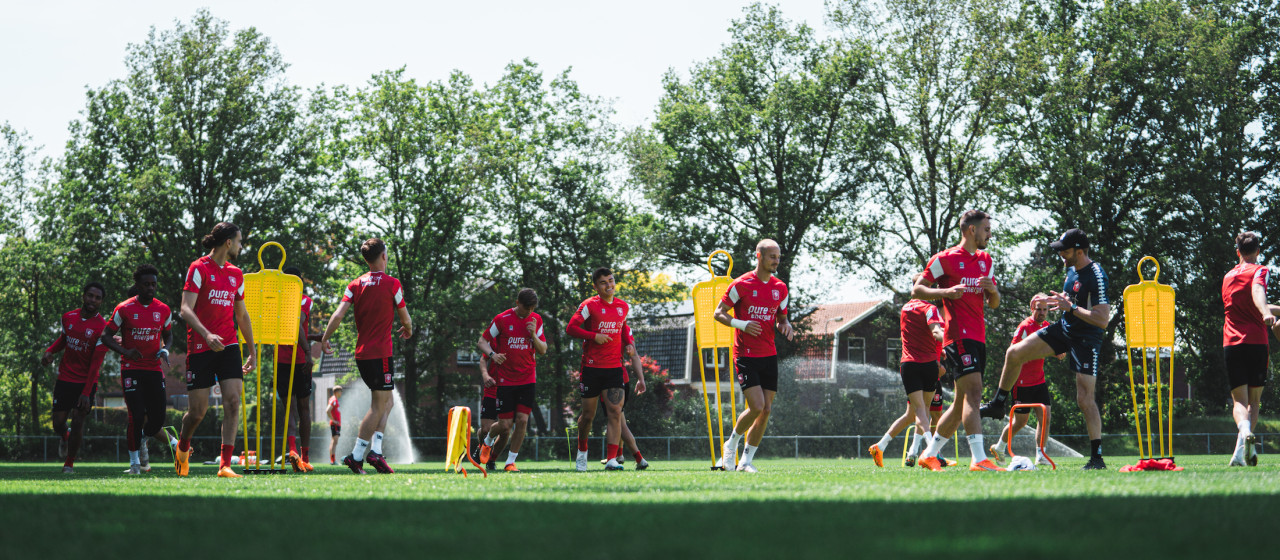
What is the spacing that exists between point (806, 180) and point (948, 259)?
30.0 meters

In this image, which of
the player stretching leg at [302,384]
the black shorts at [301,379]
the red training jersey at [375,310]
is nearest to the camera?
the red training jersey at [375,310]

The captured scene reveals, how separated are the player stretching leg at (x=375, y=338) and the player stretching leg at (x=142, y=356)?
2.40 meters

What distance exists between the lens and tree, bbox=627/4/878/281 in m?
37.7

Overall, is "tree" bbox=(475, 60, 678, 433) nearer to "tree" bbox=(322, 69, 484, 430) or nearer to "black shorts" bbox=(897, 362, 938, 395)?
"tree" bbox=(322, 69, 484, 430)

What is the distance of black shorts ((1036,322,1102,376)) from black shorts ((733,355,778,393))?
235 centimetres

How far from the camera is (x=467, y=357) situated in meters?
41.5

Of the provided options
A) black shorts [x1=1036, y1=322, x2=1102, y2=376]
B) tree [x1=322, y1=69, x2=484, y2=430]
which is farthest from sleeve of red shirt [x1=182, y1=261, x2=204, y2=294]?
tree [x1=322, y1=69, x2=484, y2=430]

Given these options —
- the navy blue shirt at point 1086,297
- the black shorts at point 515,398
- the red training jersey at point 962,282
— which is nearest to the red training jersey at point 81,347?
the black shorts at point 515,398

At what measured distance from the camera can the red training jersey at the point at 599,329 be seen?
12195 mm

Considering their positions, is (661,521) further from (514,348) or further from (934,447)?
(514,348)

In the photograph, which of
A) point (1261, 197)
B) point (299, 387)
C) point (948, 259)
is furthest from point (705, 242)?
point (948, 259)

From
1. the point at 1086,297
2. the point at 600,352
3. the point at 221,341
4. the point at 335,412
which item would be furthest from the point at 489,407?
the point at 335,412

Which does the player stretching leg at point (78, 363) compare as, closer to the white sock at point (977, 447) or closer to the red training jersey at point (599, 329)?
the red training jersey at point (599, 329)

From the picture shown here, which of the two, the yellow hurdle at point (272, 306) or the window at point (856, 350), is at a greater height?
the window at point (856, 350)
